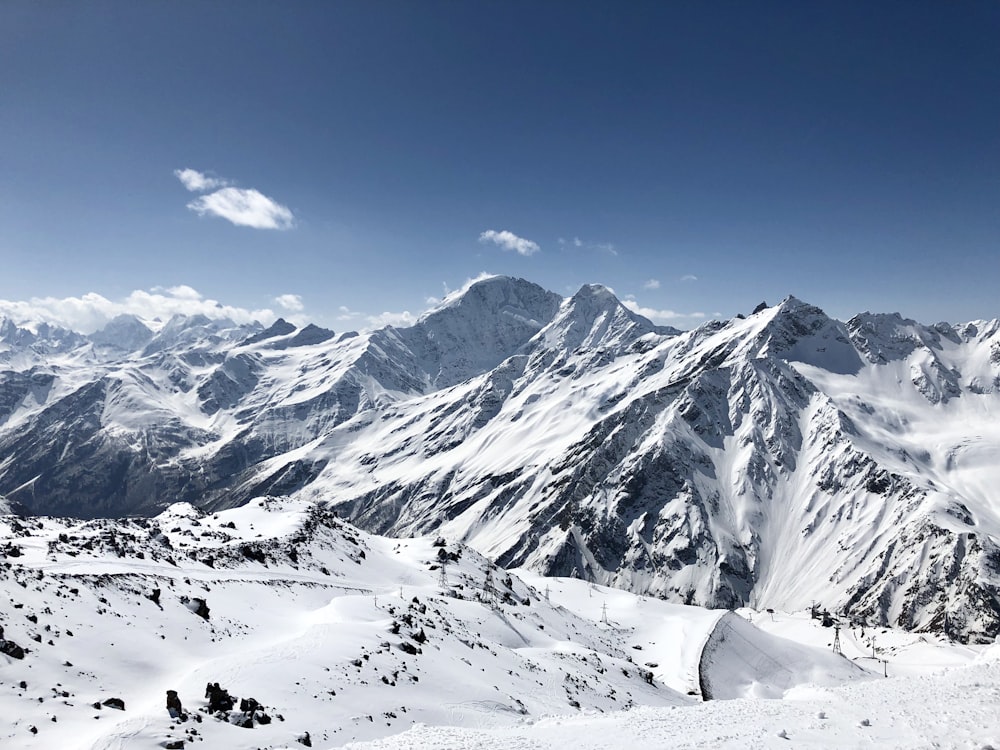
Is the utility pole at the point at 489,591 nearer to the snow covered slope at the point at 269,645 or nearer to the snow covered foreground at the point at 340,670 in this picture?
the snow covered slope at the point at 269,645

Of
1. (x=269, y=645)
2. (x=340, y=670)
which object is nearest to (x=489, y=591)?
(x=269, y=645)

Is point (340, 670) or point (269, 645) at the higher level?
point (340, 670)

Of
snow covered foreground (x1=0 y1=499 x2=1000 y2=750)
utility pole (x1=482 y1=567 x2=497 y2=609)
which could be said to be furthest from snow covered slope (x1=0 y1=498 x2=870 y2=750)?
utility pole (x1=482 y1=567 x2=497 y2=609)

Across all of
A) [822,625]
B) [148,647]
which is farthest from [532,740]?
[822,625]

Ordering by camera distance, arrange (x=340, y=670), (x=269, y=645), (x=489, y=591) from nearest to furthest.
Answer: (x=340, y=670) < (x=269, y=645) < (x=489, y=591)

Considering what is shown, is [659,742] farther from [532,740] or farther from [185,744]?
[185,744]

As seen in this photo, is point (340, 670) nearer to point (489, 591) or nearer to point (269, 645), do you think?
point (269, 645)
